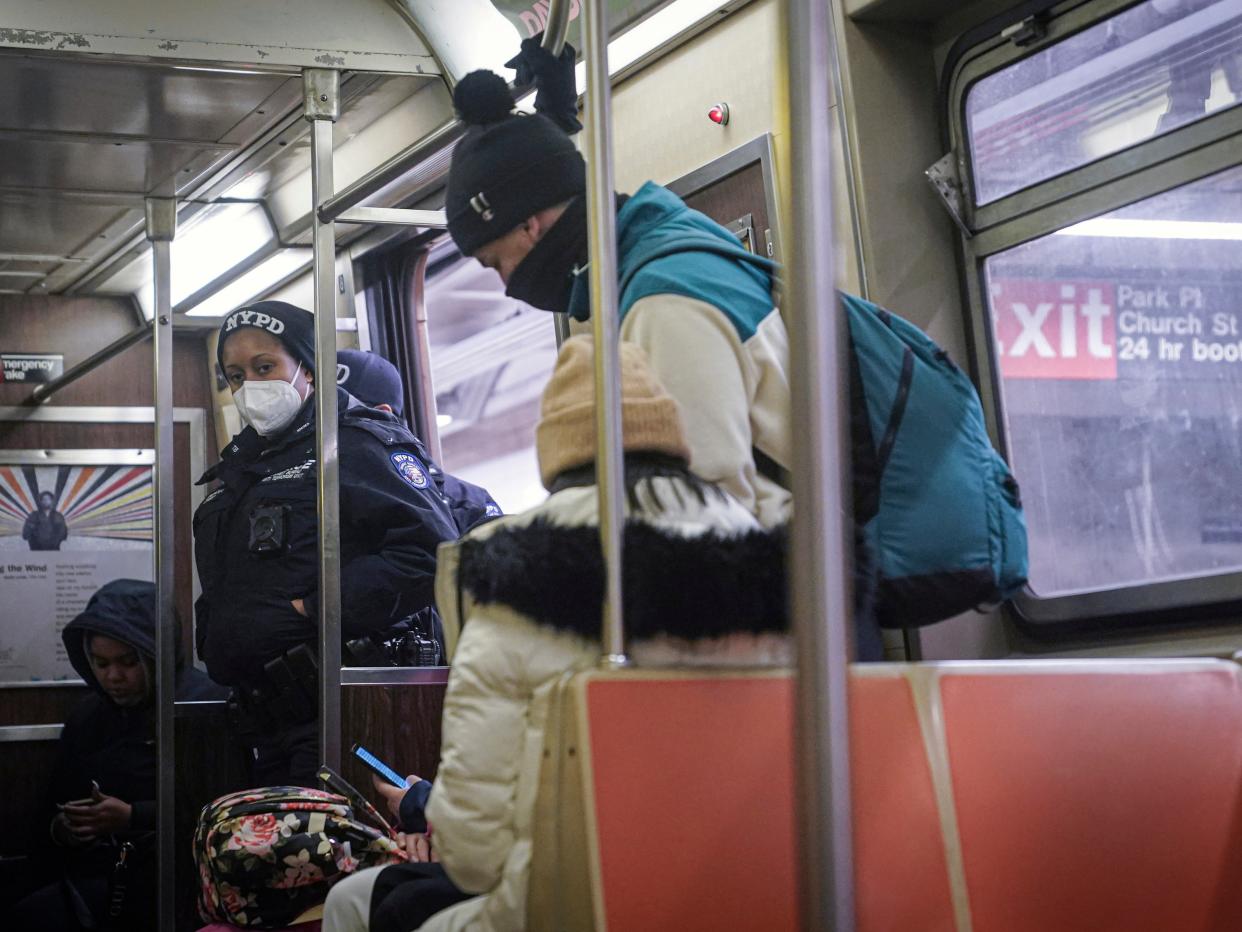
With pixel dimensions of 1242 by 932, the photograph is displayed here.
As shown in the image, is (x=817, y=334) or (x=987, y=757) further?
(x=987, y=757)

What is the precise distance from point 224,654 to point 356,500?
22.1 inches

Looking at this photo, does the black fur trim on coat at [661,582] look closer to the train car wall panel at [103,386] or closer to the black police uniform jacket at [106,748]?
the black police uniform jacket at [106,748]

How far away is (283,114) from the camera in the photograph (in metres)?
4.62

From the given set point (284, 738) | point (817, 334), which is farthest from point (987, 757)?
point (284, 738)

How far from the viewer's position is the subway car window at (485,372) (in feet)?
17.1

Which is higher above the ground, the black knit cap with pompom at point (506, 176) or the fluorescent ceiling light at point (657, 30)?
the fluorescent ceiling light at point (657, 30)

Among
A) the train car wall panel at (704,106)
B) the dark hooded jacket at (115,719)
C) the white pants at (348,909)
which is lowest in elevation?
the white pants at (348,909)

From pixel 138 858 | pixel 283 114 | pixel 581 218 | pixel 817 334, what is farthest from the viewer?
pixel 138 858

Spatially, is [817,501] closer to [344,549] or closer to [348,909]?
[348,909]

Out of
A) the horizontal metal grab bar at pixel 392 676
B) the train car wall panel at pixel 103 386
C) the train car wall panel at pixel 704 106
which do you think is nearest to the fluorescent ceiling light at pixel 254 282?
the train car wall panel at pixel 103 386

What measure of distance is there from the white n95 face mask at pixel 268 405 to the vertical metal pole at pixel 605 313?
285cm

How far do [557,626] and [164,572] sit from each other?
3.72 metres

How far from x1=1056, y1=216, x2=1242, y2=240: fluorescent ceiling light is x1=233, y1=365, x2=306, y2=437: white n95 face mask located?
230 cm

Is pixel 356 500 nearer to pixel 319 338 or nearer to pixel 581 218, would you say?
pixel 319 338
